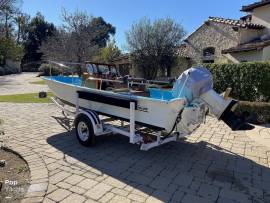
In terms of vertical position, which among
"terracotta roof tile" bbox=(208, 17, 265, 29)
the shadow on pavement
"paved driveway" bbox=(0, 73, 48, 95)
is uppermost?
"terracotta roof tile" bbox=(208, 17, 265, 29)

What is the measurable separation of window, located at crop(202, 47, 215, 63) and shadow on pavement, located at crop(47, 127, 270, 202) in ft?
53.7

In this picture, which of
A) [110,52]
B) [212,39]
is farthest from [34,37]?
[212,39]

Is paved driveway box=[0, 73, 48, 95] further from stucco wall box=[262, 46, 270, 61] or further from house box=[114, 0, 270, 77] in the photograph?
stucco wall box=[262, 46, 270, 61]

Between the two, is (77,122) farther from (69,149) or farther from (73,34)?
(73,34)

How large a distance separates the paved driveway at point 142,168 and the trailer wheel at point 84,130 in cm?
19

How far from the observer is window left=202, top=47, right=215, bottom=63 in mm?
21847

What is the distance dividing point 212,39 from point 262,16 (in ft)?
12.9

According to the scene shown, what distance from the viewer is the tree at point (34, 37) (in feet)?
182

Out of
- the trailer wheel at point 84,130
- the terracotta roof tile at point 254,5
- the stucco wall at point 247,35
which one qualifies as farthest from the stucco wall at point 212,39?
the trailer wheel at point 84,130

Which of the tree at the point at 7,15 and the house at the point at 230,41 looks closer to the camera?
the house at the point at 230,41

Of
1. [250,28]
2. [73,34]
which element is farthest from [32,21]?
[250,28]

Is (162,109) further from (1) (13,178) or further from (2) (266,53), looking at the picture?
(2) (266,53)

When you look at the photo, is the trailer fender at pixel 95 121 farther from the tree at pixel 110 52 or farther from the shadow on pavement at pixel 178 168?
the tree at pixel 110 52

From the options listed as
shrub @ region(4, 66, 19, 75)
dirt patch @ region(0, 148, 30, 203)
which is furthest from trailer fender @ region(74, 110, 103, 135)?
shrub @ region(4, 66, 19, 75)
